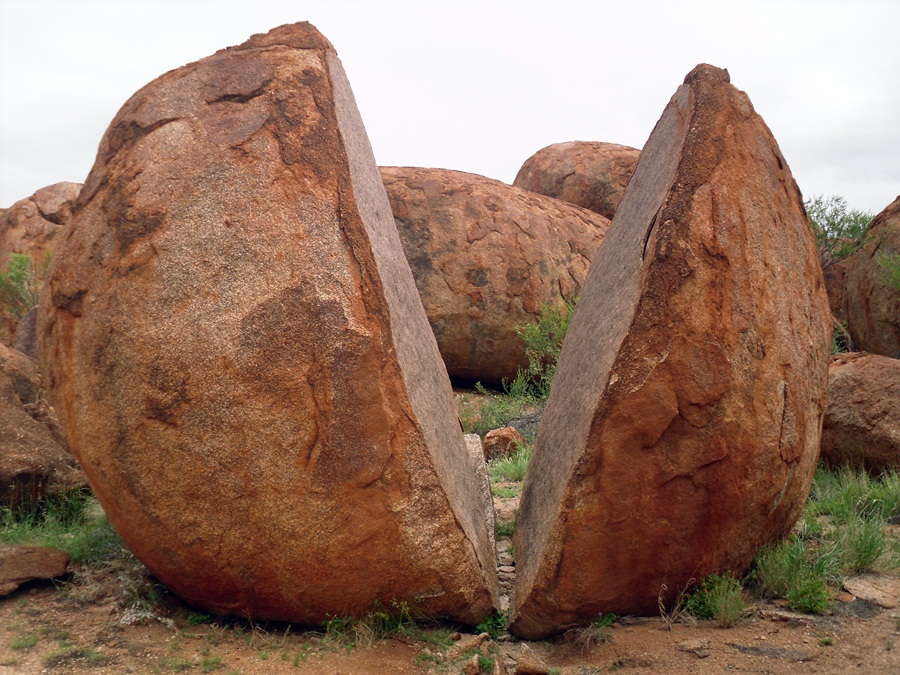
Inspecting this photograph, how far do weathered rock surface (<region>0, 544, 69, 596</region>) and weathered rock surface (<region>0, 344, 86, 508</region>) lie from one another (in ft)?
2.92

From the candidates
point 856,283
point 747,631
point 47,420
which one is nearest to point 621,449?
point 747,631

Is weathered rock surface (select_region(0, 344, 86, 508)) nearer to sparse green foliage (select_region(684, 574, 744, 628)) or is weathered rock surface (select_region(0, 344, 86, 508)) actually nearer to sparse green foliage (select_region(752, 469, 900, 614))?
sparse green foliage (select_region(684, 574, 744, 628))

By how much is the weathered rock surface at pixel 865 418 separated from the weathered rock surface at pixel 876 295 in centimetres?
377

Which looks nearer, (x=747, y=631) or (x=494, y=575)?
(x=747, y=631)

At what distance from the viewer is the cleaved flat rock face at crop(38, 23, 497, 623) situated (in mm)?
2842

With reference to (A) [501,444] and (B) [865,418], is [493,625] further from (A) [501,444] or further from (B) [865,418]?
(A) [501,444]

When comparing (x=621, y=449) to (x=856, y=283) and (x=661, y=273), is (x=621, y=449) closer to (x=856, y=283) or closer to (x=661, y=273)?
(x=661, y=273)

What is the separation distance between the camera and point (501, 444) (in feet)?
21.8

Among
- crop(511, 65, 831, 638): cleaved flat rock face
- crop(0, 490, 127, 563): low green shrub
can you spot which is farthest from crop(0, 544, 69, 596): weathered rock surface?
crop(511, 65, 831, 638): cleaved flat rock face

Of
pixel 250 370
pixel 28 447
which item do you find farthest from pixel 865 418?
pixel 28 447

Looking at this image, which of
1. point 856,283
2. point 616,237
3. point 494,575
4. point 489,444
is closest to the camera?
point 494,575

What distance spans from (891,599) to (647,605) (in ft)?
3.08

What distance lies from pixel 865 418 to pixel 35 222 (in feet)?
39.6

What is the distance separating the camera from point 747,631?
10.0 ft
